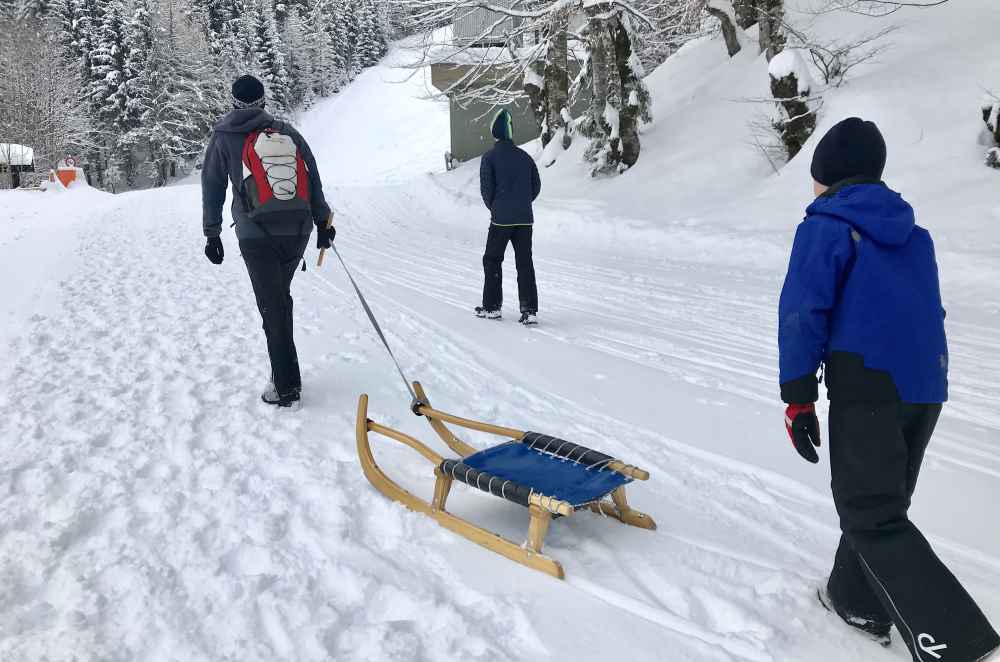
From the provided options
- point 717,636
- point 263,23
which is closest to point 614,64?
point 717,636

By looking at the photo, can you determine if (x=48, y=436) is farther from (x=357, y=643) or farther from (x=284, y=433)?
(x=357, y=643)

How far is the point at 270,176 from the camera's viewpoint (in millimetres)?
4258

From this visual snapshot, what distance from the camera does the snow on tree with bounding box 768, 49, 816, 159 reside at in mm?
12492

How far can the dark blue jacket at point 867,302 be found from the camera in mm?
2195

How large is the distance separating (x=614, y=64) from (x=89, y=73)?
42.9m

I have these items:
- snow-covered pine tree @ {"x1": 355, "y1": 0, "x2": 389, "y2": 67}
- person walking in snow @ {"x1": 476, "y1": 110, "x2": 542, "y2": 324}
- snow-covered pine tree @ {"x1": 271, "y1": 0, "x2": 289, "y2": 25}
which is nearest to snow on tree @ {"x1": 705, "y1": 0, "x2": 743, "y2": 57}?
person walking in snow @ {"x1": 476, "y1": 110, "x2": 542, "y2": 324}

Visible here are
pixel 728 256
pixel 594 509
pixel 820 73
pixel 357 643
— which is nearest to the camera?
pixel 357 643

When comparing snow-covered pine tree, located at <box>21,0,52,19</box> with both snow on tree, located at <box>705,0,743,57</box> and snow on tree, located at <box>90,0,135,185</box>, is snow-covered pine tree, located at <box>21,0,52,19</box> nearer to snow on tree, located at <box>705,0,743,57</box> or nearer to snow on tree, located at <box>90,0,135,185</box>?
snow on tree, located at <box>90,0,135,185</box>

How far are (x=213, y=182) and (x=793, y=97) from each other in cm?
1122

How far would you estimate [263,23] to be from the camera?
58438 mm

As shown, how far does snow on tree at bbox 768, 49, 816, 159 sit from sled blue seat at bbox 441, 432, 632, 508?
11.2 metres

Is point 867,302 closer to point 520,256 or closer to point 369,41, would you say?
point 520,256

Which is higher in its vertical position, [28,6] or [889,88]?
[28,6]

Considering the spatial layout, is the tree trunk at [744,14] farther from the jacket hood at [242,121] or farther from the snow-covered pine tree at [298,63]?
the snow-covered pine tree at [298,63]
